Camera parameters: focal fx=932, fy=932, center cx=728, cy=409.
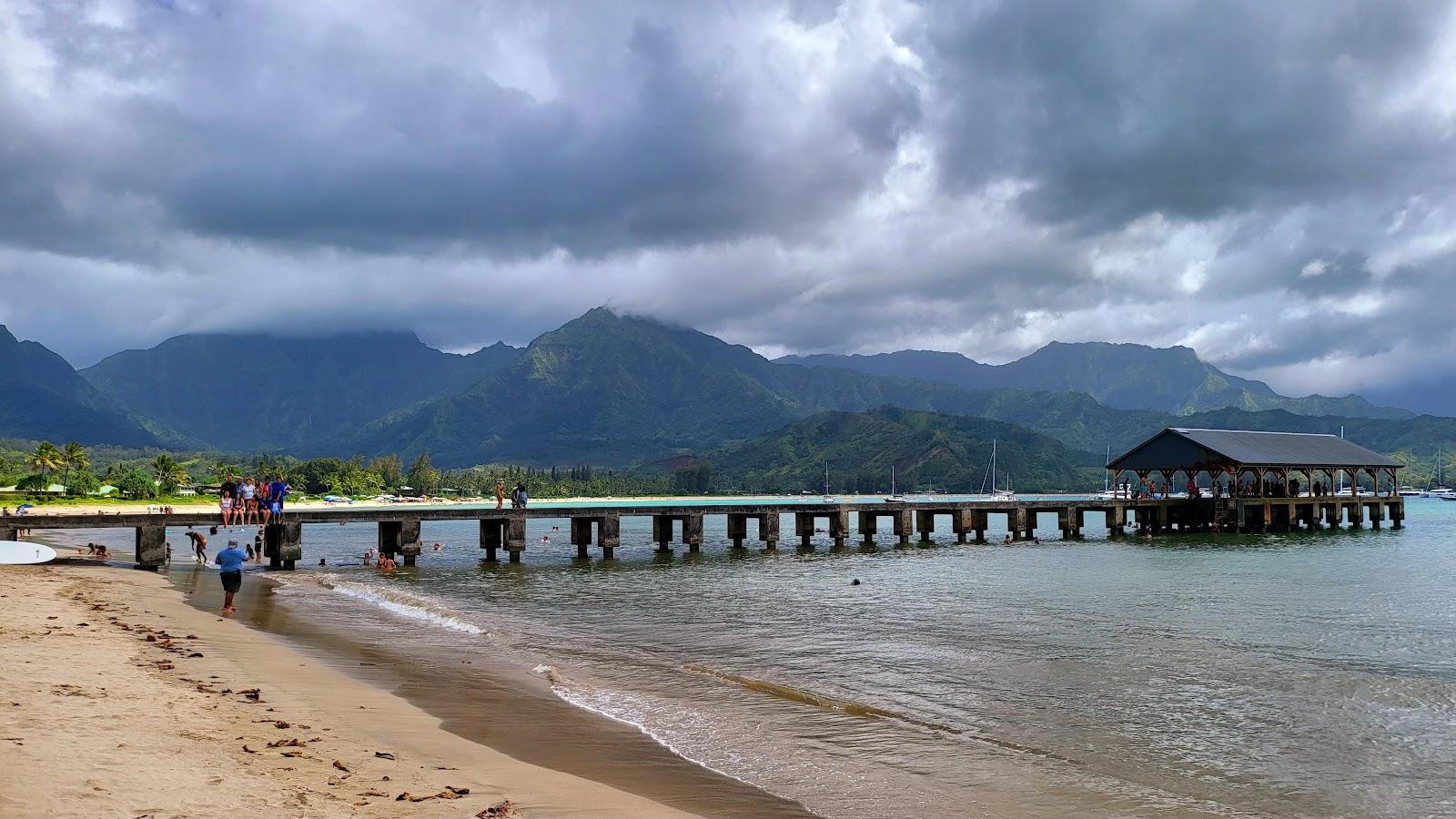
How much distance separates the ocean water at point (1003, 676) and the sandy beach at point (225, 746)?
3358mm

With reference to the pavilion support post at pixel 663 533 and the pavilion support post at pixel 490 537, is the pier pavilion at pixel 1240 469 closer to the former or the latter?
the pavilion support post at pixel 663 533

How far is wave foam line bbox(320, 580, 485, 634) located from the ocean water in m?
0.23

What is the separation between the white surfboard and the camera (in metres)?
37.1

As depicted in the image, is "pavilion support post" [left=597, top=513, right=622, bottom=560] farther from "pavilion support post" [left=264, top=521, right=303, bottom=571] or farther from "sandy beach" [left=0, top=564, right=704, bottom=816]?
"sandy beach" [left=0, top=564, right=704, bottom=816]

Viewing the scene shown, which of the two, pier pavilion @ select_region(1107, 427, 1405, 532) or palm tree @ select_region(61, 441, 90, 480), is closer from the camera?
pier pavilion @ select_region(1107, 427, 1405, 532)

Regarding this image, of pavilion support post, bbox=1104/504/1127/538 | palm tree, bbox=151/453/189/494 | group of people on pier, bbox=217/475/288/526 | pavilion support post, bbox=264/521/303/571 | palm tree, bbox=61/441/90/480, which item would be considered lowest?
pavilion support post, bbox=1104/504/1127/538

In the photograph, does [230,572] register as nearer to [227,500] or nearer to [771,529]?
[227,500]

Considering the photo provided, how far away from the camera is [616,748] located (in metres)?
12.8

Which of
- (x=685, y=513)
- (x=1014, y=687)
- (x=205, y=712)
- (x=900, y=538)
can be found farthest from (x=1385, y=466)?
(x=205, y=712)

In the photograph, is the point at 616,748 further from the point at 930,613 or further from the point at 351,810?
the point at 930,613

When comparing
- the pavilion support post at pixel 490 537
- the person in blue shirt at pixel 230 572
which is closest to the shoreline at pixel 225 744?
the person in blue shirt at pixel 230 572

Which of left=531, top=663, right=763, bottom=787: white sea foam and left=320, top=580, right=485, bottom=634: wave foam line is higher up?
left=531, top=663, right=763, bottom=787: white sea foam

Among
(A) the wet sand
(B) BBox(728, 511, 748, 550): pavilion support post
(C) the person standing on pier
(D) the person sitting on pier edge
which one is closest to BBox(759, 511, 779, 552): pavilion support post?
(B) BBox(728, 511, 748, 550): pavilion support post

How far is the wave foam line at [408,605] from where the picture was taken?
89.1 feet
